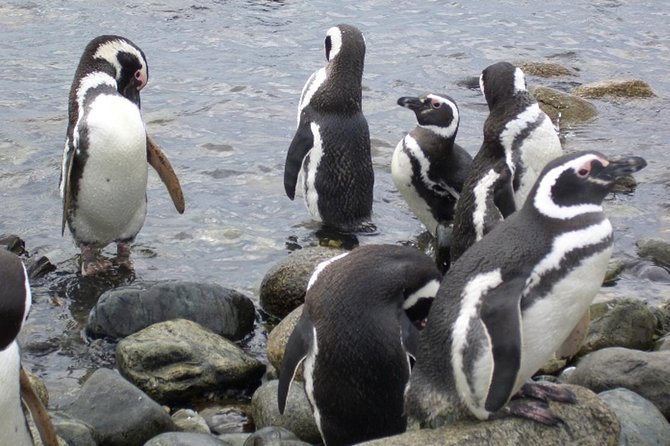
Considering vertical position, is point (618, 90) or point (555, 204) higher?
point (555, 204)

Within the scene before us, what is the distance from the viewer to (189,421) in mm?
6250

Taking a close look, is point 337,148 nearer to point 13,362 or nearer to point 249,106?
point 249,106

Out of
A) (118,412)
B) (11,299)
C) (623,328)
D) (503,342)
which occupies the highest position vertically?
(11,299)

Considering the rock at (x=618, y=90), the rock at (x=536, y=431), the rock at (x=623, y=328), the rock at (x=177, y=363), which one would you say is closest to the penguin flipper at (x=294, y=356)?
the rock at (x=536, y=431)

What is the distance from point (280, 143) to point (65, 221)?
11.3 ft

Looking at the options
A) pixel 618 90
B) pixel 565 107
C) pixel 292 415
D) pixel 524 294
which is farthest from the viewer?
pixel 618 90

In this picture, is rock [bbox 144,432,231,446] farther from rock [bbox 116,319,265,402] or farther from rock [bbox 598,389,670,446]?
rock [bbox 598,389,670,446]

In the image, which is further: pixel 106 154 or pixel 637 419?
pixel 106 154

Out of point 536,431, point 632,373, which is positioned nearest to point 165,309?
point 632,373

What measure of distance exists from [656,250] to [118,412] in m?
4.52

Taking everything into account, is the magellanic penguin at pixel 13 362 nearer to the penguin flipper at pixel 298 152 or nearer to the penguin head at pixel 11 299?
the penguin head at pixel 11 299

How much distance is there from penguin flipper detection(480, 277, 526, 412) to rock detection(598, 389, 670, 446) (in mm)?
826

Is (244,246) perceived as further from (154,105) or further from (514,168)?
(154,105)

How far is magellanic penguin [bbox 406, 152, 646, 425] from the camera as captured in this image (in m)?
5.02
